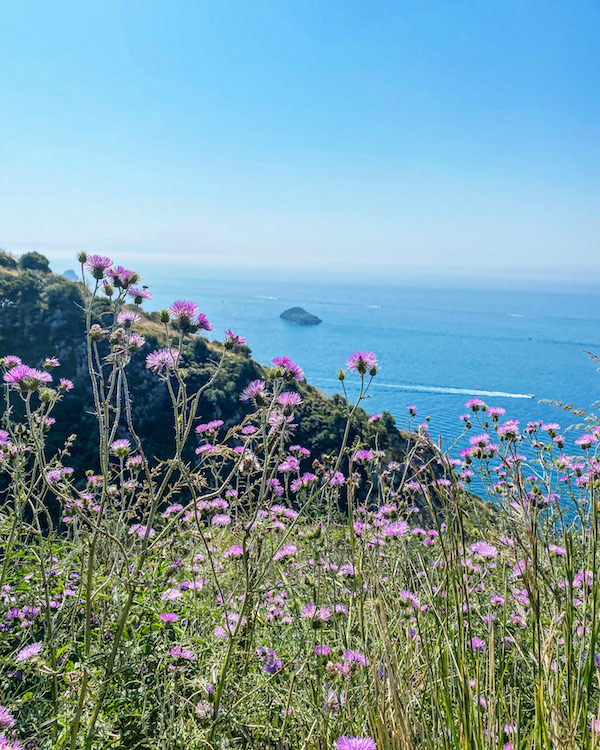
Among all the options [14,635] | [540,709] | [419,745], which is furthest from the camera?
[14,635]

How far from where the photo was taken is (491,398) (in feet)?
185

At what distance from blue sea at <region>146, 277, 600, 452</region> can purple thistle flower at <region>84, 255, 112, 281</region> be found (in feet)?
44.9

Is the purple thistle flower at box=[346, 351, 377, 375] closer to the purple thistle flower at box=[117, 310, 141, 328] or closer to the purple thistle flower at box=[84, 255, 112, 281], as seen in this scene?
the purple thistle flower at box=[117, 310, 141, 328]

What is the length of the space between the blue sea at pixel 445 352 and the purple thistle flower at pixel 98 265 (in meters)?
13.7

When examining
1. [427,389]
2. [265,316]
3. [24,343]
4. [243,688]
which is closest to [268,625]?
[243,688]

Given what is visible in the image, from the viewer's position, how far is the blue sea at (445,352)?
5259 cm

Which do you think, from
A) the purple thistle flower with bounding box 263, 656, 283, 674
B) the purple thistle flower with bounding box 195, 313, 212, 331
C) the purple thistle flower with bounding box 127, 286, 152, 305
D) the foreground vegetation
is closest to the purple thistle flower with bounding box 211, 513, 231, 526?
the foreground vegetation

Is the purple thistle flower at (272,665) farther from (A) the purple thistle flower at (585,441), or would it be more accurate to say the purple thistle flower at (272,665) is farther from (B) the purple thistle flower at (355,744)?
(A) the purple thistle flower at (585,441)

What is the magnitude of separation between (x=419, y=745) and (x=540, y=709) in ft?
1.36

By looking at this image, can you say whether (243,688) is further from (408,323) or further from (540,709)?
(408,323)

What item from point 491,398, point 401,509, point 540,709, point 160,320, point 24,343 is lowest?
point 491,398

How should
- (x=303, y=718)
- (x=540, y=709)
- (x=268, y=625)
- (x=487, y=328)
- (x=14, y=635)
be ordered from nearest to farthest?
(x=540, y=709), (x=303, y=718), (x=14, y=635), (x=268, y=625), (x=487, y=328)

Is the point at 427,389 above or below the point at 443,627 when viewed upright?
below

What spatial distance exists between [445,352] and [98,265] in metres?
91.8
